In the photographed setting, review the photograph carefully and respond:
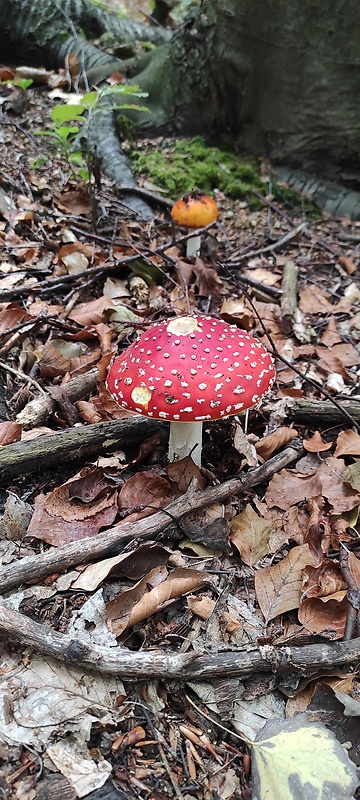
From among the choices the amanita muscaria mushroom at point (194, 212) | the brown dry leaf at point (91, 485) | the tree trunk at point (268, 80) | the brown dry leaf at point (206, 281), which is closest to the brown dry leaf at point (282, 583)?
the brown dry leaf at point (91, 485)

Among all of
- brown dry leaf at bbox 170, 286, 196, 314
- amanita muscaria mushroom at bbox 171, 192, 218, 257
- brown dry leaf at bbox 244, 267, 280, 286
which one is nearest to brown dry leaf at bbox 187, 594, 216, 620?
brown dry leaf at bbox 170, 286, 196, 314

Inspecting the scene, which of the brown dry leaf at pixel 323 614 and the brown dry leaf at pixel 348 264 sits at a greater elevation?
the brown dry leaf at pixel 348 264

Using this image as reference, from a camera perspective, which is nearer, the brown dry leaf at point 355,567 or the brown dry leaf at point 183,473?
the brown dry leaf at point 355,567

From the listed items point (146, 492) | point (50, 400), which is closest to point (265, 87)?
point (50, 400)

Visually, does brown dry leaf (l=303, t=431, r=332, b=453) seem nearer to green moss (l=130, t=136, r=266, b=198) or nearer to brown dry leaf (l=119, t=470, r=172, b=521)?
brown dry leaf (l=119, t=470, r=172, b=521)

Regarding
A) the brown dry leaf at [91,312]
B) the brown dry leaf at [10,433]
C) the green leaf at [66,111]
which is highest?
the green leaf at [66,111]

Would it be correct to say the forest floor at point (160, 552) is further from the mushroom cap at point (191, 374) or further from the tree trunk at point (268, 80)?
the tree trunk at point (268, 80)
